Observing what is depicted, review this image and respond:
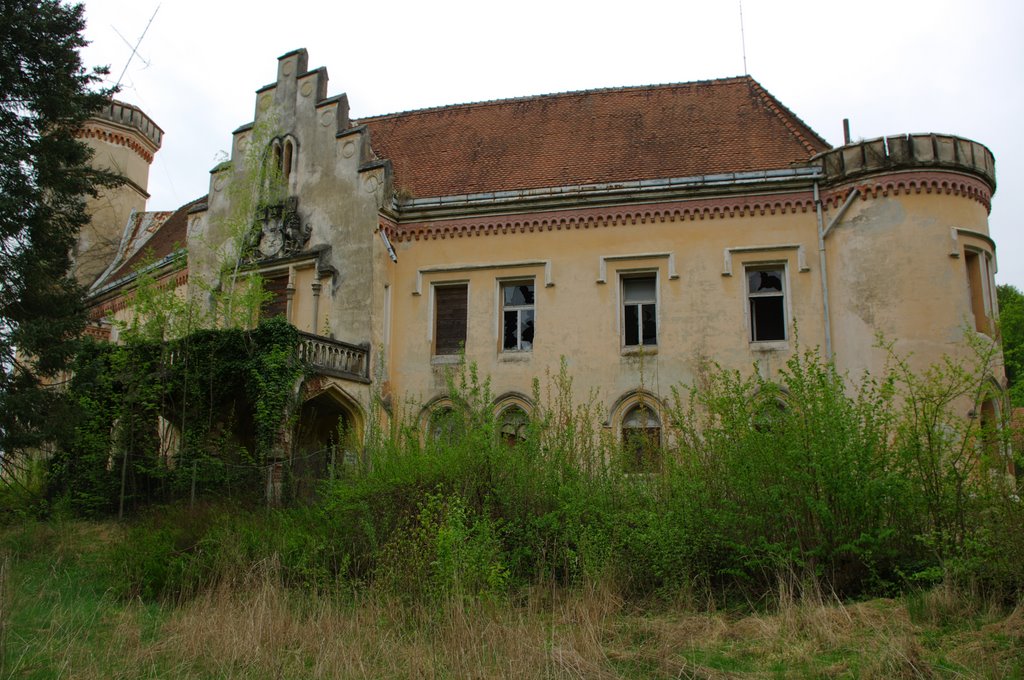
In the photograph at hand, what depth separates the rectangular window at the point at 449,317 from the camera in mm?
21219

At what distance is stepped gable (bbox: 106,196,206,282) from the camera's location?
27.7 m

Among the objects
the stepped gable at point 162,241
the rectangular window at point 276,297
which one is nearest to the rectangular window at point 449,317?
the rectangular window at point 276,297

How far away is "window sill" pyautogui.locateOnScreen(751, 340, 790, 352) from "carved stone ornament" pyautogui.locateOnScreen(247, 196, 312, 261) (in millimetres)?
10769

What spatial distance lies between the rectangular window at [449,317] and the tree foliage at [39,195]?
26.1ft

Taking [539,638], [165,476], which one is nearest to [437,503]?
[539,638]

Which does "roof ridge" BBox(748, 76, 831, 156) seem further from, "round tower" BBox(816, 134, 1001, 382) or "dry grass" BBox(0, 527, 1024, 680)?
"dry grass" BBox(0, 527, 1024, 680)

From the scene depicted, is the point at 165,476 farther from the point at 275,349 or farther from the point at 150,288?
the point at 150,288

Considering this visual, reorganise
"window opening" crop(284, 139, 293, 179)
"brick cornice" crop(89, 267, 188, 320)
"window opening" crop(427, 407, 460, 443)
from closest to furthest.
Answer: "window opening" crop(427, 407, 460, 443) → "window opening" crop(284, 139, 293, 179) → "brick cornice" crop(89, 267, 188, 320)

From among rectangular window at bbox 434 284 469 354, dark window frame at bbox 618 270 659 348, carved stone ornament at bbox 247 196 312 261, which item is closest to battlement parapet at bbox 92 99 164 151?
carved stone ornament at bbox 247 196 312 261

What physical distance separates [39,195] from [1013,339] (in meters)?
22.8

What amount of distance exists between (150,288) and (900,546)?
15.9 meters

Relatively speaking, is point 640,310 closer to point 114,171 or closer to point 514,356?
point 514,356

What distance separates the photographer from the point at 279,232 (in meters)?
21.6

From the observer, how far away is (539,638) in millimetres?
8570
